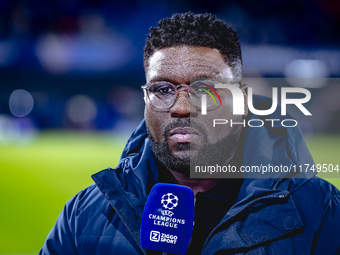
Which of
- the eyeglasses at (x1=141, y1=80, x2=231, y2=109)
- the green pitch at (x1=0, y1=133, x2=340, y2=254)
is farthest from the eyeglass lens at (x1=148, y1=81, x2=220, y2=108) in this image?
the green pitch at (x1=0, y1=133, x2=340, y2=254)

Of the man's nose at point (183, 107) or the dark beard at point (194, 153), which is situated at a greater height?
the man's nose at point (183, 107)

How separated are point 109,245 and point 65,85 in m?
12.8

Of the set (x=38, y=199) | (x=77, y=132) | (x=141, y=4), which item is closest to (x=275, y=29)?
(x=141, y=4)

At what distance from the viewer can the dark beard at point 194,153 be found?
1.21 m

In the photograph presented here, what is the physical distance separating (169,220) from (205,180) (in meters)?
0.35

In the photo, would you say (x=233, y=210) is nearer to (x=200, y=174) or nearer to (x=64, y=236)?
(x=200, y=174)

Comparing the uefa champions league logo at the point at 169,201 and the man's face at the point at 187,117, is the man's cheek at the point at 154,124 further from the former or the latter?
the uefa champions league logo at the point at 169,201

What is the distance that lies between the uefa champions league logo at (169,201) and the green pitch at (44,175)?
9.29 ft

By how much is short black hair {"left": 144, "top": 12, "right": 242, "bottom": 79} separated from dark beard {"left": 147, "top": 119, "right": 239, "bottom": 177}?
30 cm

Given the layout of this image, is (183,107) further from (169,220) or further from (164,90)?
(169,220)

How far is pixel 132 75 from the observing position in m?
11.6

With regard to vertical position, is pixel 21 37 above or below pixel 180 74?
above

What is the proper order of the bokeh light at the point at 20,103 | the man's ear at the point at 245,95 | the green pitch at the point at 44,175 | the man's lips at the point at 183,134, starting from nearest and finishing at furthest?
the man's lips at the point at 183,134 → the man's ear at the point at 245,95 → the green pitch at the point at 44,175 → the bokeh light at the point at 20,103

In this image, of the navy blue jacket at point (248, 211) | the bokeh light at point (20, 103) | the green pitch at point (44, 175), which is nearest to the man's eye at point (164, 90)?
the navy blue jacket at point (248, 211)
